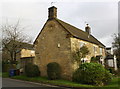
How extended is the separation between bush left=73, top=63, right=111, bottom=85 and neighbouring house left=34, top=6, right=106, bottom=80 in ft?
6.00

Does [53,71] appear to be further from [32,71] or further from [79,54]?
[79,54]

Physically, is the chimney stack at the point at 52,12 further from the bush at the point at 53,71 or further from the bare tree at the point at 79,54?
the bush at the point at 53,71

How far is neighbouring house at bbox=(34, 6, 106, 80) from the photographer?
769 inches

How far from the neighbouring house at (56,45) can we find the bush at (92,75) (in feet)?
6.00

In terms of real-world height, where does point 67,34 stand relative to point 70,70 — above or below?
above

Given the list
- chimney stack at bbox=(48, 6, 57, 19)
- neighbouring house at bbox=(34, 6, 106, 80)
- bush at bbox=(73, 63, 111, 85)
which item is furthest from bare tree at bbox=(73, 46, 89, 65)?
chimney stack at bbox=(48, 6, 57, 19)

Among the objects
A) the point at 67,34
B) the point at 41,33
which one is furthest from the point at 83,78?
the point at 41,33

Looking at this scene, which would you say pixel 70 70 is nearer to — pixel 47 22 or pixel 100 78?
pixel 100 78

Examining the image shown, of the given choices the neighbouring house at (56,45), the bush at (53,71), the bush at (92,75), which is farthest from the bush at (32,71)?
the bush at (92,75)

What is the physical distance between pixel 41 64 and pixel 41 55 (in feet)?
4.73

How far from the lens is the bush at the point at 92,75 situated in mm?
16500

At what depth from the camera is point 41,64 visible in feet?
73.1

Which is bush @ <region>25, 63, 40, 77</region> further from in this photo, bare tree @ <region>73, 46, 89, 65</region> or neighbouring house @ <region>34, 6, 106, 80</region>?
bare tree @ <region>73, 46, 89, 65</region>

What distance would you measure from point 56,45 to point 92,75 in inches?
283
